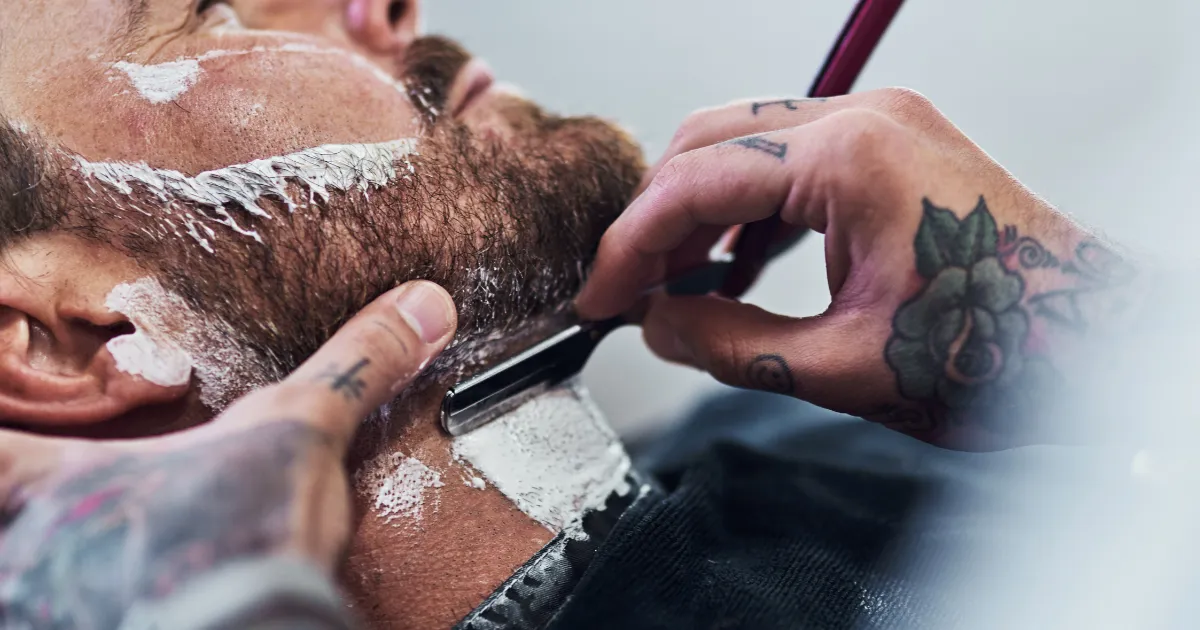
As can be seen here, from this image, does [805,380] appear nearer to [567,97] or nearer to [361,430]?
[361,430]

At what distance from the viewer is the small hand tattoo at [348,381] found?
56cm

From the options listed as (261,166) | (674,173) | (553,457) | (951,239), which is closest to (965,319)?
(951,239)

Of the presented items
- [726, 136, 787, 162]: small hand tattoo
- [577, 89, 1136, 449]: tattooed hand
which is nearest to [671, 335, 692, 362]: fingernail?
[577, 89, 1136, 449]: tattooed hand

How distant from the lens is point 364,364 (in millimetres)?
585

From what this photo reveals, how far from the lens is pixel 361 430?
2.36 ft

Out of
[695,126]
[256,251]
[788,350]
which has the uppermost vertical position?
[695,126]

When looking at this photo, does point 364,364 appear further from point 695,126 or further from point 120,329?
point 695,126

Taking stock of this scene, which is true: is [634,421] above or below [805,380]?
below

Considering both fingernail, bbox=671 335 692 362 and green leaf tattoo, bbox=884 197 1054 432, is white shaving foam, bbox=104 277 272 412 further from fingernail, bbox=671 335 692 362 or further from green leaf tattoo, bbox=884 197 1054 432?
green leaf tattoo, bbox=884 197 1054 432

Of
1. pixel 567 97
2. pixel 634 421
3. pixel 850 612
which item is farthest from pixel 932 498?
pixel 567 97

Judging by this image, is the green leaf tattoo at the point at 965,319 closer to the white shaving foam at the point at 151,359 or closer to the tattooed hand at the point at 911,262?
the tattooed hand at the point at 911,262

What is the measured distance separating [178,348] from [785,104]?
1.88 ft

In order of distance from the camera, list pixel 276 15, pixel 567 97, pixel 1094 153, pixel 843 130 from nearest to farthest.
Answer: pixel 843 130 → pixel 276 15 → pixel 1094 153 → pixel 567 97

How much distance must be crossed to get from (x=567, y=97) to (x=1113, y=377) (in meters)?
0.91
